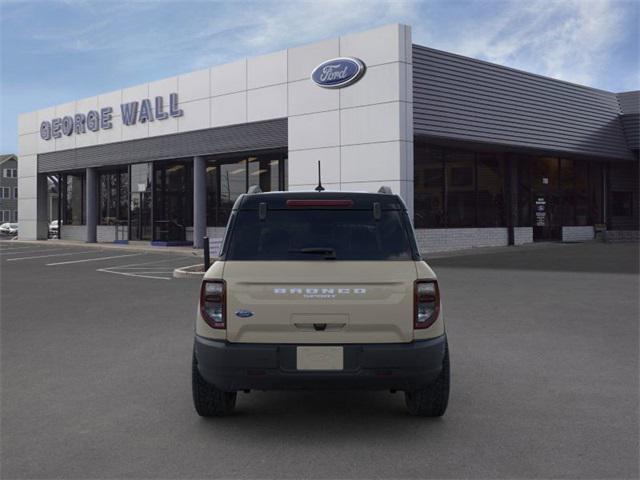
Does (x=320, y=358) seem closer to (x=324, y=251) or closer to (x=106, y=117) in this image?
(x=324, y=251)

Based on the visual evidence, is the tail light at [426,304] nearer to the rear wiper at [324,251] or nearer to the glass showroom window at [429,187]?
the rear wiper at [324,251]

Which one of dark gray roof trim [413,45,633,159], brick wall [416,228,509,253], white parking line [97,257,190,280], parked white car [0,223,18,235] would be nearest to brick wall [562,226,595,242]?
dark gray roof trim [413,45,633,159]

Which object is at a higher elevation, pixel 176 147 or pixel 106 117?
pixel 106 117

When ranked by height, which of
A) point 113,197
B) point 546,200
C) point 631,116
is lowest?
point 546,200

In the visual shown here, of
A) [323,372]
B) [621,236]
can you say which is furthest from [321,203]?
[621,236]

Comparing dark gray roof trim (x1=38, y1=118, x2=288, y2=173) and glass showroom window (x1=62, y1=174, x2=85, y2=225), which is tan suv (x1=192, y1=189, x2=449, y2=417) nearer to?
dark gray roof trim (x1=38, y1=118, x2=288, y2=173)

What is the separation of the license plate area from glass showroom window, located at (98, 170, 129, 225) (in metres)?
31.1

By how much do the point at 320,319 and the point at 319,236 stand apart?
0.63 m

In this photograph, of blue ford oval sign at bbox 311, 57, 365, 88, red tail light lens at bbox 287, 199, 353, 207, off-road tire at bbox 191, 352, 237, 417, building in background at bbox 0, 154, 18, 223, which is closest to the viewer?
red tail light lens at bbox 287, 199, 353, 207

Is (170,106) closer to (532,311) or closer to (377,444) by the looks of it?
(532,311)

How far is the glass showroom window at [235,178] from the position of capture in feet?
91.6

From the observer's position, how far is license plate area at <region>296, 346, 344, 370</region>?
14.2 ft

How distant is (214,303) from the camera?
4.44 meters

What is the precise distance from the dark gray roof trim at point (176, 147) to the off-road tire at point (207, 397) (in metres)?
20.0
